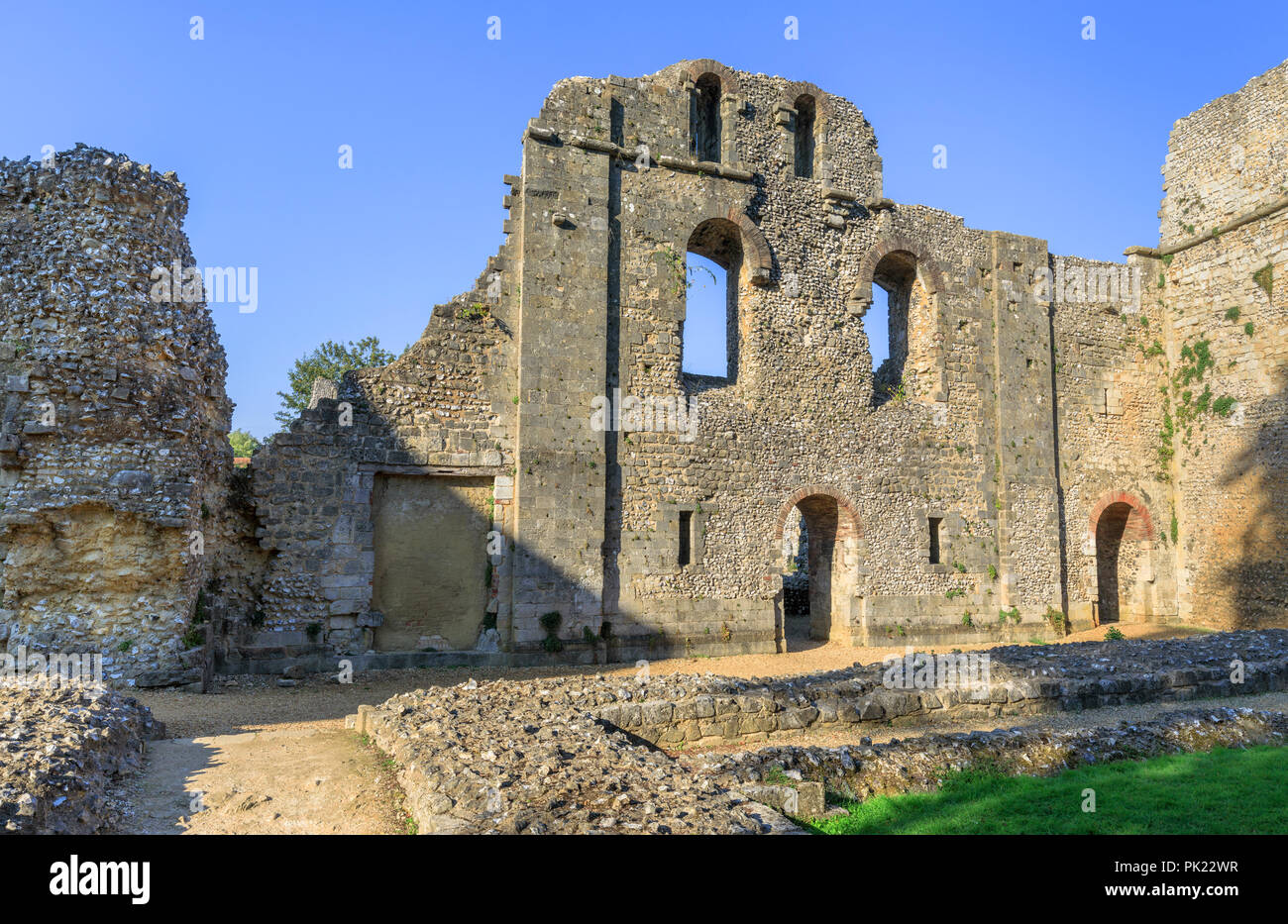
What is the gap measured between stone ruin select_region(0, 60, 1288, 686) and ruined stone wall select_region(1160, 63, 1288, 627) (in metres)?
0.08

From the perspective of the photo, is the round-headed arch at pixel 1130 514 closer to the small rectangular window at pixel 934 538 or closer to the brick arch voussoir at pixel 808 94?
the small rectangular window at pixel 934 538

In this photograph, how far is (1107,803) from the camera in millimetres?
5301

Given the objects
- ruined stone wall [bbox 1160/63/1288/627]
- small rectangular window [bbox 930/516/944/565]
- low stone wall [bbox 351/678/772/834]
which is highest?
ruined stone wall [bbox 1160/63/1288/627]

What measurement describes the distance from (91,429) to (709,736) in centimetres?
782

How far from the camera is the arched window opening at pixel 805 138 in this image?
52.8 feet

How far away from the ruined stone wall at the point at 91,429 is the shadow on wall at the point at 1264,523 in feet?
63.3

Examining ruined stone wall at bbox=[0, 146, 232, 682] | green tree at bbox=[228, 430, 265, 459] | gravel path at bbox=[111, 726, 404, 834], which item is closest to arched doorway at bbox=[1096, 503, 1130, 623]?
gravel path at bbox=[111, 726, 404, 834]

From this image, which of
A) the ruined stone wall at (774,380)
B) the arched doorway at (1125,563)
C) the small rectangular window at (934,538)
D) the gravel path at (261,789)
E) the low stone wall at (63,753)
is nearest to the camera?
the low stone wall at (63,753)

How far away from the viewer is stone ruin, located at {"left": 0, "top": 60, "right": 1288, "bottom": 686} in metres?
9.38

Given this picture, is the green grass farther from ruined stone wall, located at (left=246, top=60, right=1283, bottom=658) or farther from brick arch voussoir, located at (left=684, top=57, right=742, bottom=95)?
brick arch voussoir, located at (left=684, top=57, right=742, bottom=95)

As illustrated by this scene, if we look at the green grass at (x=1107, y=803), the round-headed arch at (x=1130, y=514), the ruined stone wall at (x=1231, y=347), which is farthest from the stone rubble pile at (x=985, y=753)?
the ruined stone wall at (x=1231, y=347)

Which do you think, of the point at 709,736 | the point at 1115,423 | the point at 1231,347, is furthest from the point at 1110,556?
the point at 709,736

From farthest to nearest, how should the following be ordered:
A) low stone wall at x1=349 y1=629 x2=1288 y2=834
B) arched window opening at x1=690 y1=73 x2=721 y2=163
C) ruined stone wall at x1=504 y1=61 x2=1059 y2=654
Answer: arched window opening at x1=690 y1=73 x2=721 y2=163
ruined stone wall at x1=504 y1=61 x2=1059 y2=654
low stone wall at x1=349 y1=629 x2=1288 y2=834

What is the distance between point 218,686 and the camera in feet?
33.6
